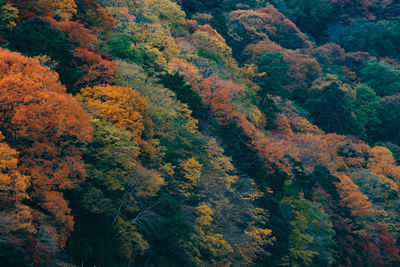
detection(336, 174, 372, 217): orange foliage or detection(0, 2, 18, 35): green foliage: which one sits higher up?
detection(336, 174, 372, 217): orange foliage

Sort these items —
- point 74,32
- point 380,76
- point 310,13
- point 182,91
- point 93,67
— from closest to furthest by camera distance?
point 93,67, point 74,32, point 182,91, point 380,76, point 310,13

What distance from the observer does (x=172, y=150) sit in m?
42.0

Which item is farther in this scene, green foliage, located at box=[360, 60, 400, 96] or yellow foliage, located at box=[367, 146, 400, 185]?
green foliage, located at box=[360, 60, 400, 96]

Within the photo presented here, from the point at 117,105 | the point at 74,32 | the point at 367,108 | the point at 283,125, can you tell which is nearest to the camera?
the point at 117,105

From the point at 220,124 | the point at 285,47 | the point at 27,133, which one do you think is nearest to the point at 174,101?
the point at 220,124

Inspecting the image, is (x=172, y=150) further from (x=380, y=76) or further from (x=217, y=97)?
(x=380, y=76)

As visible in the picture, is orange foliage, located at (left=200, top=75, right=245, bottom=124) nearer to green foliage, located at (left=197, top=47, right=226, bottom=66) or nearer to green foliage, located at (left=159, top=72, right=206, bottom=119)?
green foliage, located at (left=159, top=72, right=206, bottom=119)

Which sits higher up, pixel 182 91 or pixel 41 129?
pixel 182 91

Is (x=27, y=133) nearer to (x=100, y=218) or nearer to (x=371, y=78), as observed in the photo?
(x=100, y=218)

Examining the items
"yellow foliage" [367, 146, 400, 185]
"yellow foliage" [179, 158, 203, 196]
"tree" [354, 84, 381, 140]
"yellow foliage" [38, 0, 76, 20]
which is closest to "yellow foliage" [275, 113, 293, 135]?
"yellow foliage" [367, 146, 400, 185]

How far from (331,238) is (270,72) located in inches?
1198

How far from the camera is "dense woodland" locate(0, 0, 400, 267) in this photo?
29422 millimetres

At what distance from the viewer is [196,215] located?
41.5 meters

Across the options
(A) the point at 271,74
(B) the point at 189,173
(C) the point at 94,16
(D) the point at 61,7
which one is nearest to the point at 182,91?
(B) the point at 189,173
